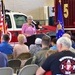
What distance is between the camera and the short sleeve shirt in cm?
459

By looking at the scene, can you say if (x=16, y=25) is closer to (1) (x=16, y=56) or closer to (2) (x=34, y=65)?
(1) (x=16, y=56)

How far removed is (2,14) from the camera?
1052cm

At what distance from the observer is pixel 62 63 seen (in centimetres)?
459

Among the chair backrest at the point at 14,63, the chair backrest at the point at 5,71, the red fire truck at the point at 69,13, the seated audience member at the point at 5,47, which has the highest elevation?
the red fire truck at the point at 69,13

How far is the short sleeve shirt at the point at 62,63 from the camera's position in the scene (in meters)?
4.59

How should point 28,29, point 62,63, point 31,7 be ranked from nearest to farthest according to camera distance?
point 62,63 < point 28,29 < point 31,7

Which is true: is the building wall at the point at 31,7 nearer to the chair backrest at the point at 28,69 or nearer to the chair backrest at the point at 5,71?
the chair backrest at the point at 28,69

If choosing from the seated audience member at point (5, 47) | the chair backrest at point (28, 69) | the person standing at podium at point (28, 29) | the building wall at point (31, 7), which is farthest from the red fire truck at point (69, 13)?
the building wall at point (31, 7)

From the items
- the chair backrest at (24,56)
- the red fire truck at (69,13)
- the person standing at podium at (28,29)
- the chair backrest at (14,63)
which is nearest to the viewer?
the chair backrest at (14,63)

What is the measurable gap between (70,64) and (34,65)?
1237 millimetres

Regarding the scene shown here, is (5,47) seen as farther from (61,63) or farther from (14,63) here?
(61,63)

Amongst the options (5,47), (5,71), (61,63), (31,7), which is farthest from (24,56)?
(31,7)

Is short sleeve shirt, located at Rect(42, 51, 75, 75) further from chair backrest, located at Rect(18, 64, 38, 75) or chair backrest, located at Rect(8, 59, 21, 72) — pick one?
chair backrest, located at Rect(8, 59, 21, 72)

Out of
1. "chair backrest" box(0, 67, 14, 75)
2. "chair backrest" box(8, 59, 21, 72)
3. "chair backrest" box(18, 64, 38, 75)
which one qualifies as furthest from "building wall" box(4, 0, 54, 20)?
"chair backrest" box(0, 67, 14, 75)
